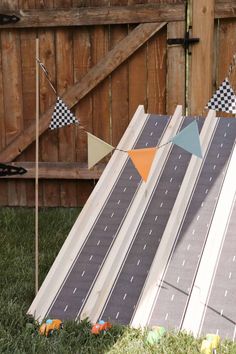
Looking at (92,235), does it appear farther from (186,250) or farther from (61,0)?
(61,0)

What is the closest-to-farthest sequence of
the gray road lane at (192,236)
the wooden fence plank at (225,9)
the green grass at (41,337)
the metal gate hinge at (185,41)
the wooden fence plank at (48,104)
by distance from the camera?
the green grass at (41,337), the gray road lane at (192,236), the wooden fence plank at (225,9), the metal gate hinge at (185,41), the wooden fence plank at (48,104)

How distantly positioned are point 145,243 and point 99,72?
2404mm

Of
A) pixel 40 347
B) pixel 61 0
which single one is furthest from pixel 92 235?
pixel 61 0

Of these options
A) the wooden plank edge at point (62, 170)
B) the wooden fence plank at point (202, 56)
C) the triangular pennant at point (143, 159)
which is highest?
the wooden fence plank at point (202, 56)

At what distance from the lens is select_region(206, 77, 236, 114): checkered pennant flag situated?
4004 millimetres

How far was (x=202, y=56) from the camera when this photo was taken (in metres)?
5.03

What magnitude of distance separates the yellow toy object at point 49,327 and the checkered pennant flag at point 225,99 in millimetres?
2009

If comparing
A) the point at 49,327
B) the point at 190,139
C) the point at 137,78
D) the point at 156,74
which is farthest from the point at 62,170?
the point at 49,327

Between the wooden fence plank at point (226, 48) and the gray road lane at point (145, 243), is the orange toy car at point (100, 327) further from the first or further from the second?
the wooden fence plank at point (226, 48)

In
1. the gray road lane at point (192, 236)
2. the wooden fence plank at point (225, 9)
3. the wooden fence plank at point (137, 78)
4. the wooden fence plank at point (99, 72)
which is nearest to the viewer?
the gray road lane at point (192, 236)

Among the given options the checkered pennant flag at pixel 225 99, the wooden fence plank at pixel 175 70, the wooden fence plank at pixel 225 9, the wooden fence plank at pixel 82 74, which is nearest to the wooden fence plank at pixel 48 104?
the wooden fence plank at pixel 82 74

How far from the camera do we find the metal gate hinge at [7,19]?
534 cm

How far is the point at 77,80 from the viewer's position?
5418 mm

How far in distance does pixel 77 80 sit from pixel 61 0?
2.51ft
